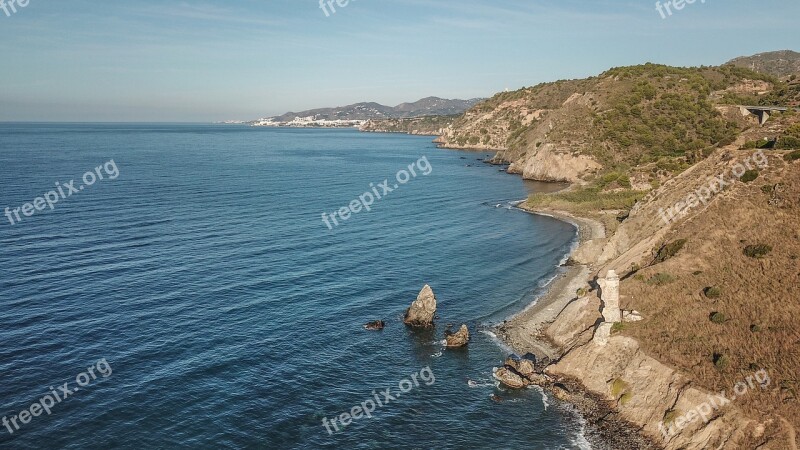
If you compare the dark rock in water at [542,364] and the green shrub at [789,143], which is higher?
the green shrub at [789,143]

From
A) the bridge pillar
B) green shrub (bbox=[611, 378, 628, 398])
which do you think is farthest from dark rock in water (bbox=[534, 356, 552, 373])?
the bridge pillar

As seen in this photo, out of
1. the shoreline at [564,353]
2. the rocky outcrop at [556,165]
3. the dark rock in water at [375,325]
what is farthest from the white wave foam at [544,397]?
the rocky outcrop at [556,165]

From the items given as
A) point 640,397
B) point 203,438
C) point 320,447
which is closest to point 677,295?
point 640,397

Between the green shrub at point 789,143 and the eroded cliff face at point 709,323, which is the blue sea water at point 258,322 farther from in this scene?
the green shrub at point 789,143

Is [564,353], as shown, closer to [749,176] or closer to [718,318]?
[718,318]

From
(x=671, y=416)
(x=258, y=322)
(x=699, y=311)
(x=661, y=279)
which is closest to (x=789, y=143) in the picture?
(x=661, y=279)
